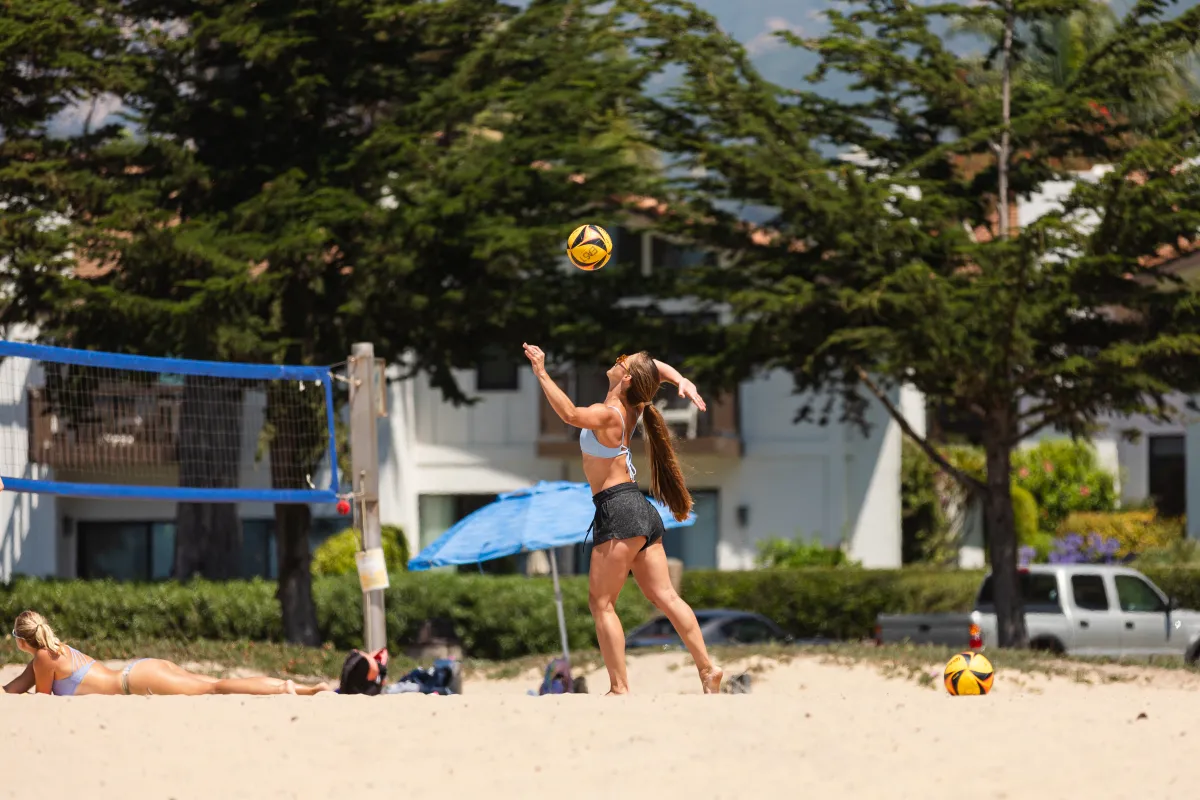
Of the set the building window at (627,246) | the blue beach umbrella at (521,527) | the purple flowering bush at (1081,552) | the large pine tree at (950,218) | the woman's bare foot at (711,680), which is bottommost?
the woman's bare foot at (711,680)

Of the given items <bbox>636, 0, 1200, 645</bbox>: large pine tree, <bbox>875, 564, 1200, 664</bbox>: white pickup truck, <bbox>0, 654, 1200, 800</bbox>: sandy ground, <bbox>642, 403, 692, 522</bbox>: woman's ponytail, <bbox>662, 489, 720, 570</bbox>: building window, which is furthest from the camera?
<bbox>662, 489, 720, 570</bbox>: building window

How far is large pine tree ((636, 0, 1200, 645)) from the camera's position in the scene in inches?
750

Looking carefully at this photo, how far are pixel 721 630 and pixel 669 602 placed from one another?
14050 mm

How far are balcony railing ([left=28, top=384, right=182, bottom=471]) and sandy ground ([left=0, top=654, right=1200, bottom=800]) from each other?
12.9 meters

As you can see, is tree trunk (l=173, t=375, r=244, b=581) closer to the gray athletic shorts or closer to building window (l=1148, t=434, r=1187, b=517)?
the gray athletic shorts

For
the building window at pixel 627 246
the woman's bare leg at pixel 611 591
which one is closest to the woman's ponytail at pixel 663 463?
the woman's bare leg at pixel 611 591

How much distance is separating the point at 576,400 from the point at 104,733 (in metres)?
25.7

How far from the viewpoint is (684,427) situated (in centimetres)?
3519

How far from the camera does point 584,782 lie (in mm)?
7262

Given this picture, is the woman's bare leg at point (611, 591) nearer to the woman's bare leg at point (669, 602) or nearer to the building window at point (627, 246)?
the woman's bare leg at point (669, 602)

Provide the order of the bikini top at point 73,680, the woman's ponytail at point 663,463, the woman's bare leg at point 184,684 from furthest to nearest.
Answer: the woman's bare leg at point 184,684, the bikini top at point 73,680, the woman's ponytail at point 663,463

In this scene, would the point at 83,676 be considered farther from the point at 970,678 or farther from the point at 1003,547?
the point at 1003,547

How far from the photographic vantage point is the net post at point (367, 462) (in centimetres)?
1517

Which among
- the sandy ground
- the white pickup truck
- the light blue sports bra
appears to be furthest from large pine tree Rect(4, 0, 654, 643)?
the sandy ground
